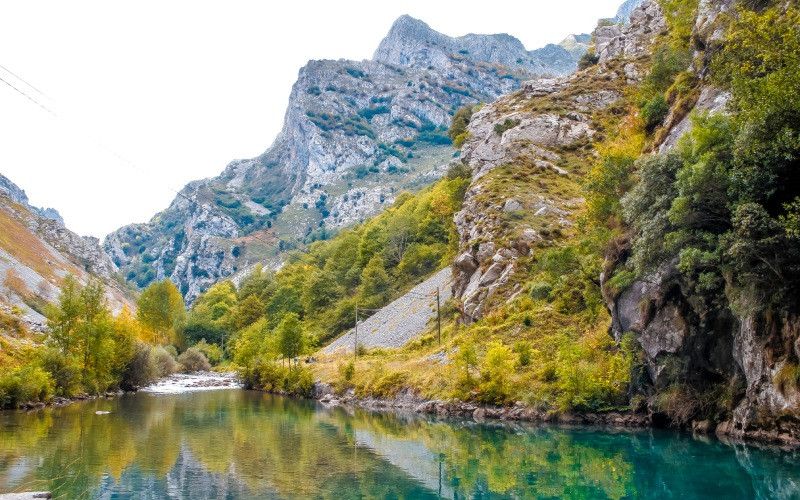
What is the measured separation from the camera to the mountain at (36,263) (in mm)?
70562

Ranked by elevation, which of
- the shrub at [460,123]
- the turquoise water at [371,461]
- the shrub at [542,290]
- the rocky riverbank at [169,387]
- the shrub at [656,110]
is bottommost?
the turquoise water at [371,461]

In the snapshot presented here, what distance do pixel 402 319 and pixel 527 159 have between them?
82.4 ft

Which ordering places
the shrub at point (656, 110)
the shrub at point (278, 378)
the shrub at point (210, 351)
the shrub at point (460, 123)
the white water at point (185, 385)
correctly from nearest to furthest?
the shrub at point (656, 110) < the shrub at point (278, 378) < the white water at point (185, 385) < the shrub at point (460, 123) < the shrub at point (210, 351)

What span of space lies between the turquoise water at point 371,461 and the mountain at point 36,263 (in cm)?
4104

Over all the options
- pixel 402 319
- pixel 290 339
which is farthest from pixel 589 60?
pixel 290 339

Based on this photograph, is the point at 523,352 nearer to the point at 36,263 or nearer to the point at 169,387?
the point at 169,387

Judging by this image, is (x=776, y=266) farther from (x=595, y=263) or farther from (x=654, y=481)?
(x=595, y=263)

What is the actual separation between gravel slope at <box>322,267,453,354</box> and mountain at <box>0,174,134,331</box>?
119 feet

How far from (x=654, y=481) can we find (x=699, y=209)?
411 inches

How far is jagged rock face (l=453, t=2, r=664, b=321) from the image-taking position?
5316cm

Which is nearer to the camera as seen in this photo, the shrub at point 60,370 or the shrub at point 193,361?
the shrub at point 60,370

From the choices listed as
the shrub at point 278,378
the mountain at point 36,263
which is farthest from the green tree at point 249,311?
the shrub at point 278,378

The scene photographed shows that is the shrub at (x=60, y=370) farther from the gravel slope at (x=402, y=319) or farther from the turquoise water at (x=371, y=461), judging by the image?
the gravel slope at (x=402, y=319)

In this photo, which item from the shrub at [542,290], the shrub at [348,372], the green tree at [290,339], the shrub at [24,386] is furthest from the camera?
the green tree at [290,339]
